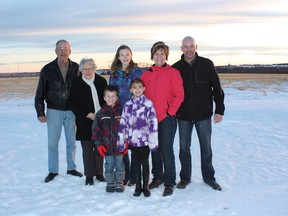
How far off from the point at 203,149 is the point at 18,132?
6896 mm

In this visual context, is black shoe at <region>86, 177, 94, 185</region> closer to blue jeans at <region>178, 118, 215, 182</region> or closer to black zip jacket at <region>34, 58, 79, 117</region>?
black zip jacket at <region>34, 58, 79, 117</region>

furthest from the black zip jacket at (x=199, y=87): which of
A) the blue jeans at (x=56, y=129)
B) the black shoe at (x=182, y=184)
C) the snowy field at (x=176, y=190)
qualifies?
the blue jeans at (x=56, y=129)

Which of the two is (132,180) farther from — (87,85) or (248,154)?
(248,154)

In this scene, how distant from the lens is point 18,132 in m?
10.3

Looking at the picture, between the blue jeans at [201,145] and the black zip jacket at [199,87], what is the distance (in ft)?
0.38

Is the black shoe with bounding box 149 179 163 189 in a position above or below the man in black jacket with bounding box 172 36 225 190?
below

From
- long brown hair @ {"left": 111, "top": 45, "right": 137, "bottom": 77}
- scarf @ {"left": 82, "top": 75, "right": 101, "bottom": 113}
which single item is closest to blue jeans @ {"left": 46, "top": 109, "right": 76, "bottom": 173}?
scarf @ {"left": 82, "top": 75, "right": 101, "bottom": 113}

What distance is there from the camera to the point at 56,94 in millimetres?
5578

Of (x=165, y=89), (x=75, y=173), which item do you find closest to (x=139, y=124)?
(x=165, y=89)

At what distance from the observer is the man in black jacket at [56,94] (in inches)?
219

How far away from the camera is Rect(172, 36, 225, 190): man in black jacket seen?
4938 millimetres

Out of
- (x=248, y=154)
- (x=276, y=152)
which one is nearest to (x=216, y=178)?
(x=248, y=154)

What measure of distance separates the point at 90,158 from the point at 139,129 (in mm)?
1123

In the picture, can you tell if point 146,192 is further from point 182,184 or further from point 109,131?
point 109,131
